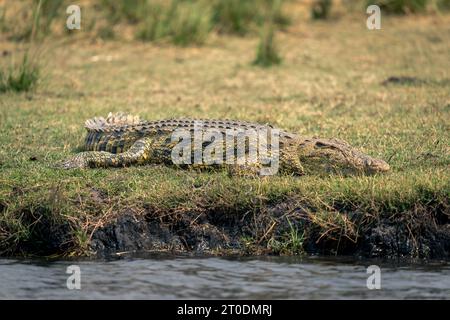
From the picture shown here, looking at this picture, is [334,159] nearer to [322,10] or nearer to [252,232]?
[252,232]

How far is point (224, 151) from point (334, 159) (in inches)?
36.2

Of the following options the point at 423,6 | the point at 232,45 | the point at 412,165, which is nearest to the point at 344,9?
the point at 423,6

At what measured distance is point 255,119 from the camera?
10.2 m

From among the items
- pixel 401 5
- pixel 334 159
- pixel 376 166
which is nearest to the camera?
pixel 376 166

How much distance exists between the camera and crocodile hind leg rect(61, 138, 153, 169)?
8.09 m

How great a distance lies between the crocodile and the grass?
0.17m

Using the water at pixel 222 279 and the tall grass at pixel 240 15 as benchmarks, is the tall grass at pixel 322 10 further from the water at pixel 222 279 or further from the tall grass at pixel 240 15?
the water at pixel 222 279

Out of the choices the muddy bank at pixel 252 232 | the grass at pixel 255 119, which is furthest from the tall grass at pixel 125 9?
the muddy bank at pixel 252 232

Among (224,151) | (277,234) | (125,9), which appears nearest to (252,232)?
(277,234)

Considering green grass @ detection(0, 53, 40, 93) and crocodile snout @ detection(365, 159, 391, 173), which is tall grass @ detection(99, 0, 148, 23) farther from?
crocodile snout @ detection(365, 159, 391, 173)

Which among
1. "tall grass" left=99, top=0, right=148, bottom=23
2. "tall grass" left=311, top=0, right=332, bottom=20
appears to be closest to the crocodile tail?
"tall grass" left=99, top=0, right=148, bottom=23

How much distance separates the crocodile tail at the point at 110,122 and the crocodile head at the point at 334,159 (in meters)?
1.63

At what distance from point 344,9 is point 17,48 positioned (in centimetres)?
660

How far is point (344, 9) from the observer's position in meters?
17.6
